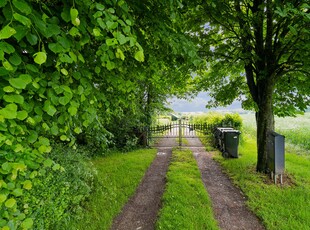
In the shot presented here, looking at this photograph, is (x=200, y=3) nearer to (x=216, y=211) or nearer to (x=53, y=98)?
(x=53, y=98)

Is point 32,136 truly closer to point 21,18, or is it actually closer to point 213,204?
point 21,18

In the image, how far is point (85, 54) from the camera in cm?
292

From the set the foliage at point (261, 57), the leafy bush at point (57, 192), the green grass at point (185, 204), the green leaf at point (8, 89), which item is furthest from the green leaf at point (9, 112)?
the foliage at point (261, 57)

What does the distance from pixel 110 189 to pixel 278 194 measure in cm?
433

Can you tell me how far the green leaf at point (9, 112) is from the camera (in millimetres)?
1506

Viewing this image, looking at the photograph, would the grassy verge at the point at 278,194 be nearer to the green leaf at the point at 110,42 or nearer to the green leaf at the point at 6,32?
the green leaf at the point at 110,42

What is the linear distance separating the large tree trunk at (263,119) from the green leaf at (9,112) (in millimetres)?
6780

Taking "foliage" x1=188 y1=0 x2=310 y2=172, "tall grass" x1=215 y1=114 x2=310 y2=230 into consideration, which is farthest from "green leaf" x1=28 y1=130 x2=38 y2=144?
"foliage" x1=188 y1=0 x2=310 y2=172

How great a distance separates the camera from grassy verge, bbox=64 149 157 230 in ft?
14.2

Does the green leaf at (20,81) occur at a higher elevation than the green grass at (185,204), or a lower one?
higher

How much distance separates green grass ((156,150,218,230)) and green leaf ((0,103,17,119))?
341 cm

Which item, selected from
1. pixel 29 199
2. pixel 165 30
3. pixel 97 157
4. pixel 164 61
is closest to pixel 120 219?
pixel 29 199

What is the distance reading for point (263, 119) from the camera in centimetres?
684

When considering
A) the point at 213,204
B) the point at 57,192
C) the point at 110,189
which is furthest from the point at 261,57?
the point at 57,192
